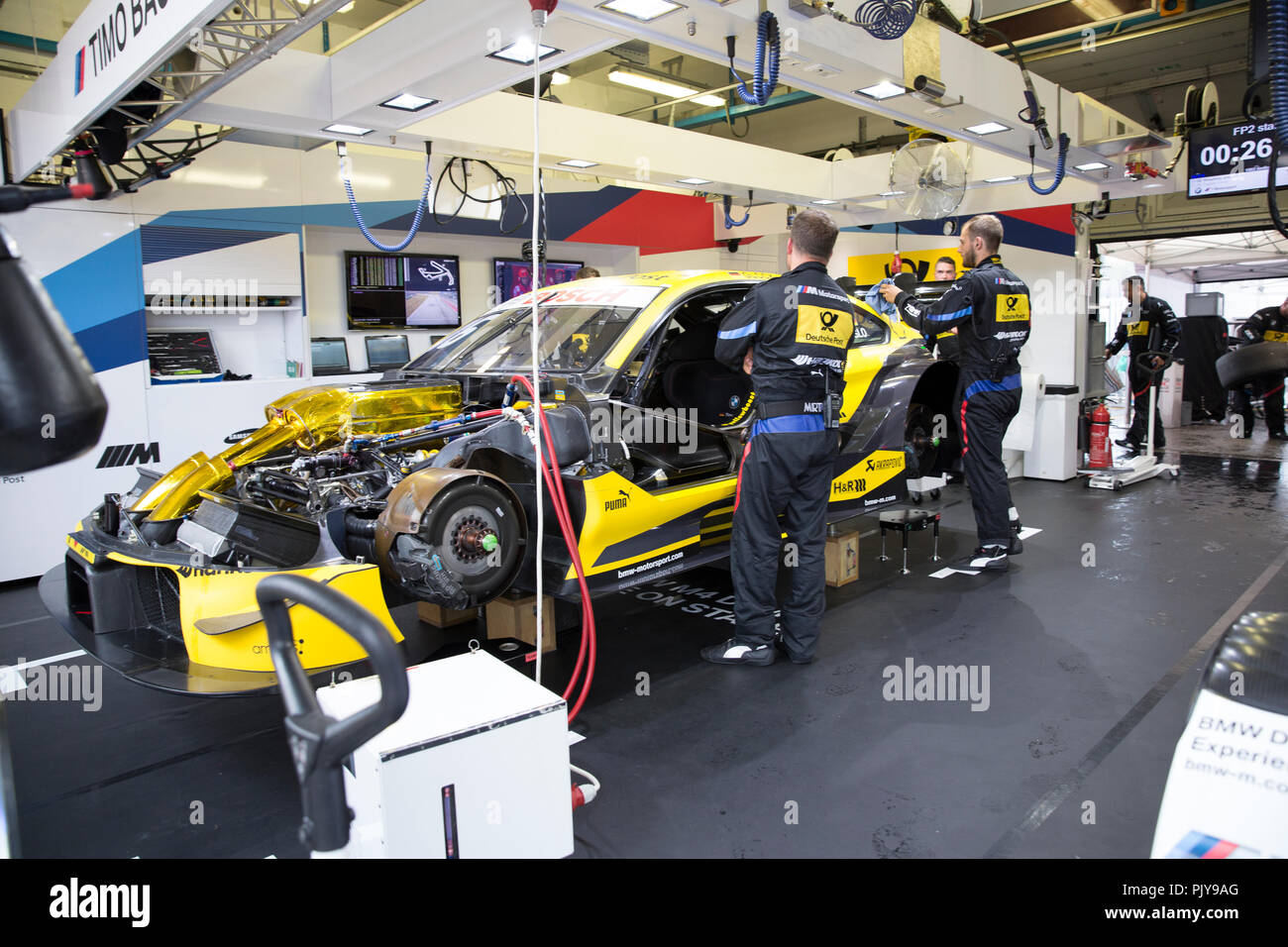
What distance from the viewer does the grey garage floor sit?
8.19ft

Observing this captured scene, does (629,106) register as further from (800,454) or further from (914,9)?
(800,454)

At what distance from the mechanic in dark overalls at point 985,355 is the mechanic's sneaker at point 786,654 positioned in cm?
180

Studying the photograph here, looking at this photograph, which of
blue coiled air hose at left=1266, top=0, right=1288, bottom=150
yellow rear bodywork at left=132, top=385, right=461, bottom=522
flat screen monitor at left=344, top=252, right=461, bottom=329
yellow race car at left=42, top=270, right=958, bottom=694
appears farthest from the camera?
flat screen monitor at left=344, top=252, right=461, bottom=329

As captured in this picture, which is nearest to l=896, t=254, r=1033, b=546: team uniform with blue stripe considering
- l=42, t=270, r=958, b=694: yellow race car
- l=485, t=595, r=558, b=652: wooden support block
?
l=42, t=270, r=958, b=694: yellow race car

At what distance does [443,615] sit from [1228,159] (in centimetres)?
688

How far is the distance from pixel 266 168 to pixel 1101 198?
Answer: 6844 millimetres

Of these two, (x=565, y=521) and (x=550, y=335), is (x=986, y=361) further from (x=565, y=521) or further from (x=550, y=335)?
(x=565, y=521)

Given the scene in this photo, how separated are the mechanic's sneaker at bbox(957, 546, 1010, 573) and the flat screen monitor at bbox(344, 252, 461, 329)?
502 centimetres

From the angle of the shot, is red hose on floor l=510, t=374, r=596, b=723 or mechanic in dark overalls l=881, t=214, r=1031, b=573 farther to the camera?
mechanic in dark overalls l=881, t=214, r=1031, b=573

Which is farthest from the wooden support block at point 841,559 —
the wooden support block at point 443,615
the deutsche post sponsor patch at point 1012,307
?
the wooden support block at point 443,615

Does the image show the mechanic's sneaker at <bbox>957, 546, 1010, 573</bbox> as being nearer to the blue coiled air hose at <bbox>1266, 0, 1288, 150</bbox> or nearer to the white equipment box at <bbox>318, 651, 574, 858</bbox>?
the blue coiled air hose at <bbox>1266, 0, 1288, 150</bbox>

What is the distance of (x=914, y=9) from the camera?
3.70 metres

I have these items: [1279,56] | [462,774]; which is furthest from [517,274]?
[1279,56]

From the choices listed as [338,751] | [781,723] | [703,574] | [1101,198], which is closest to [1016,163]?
[1101,198]
